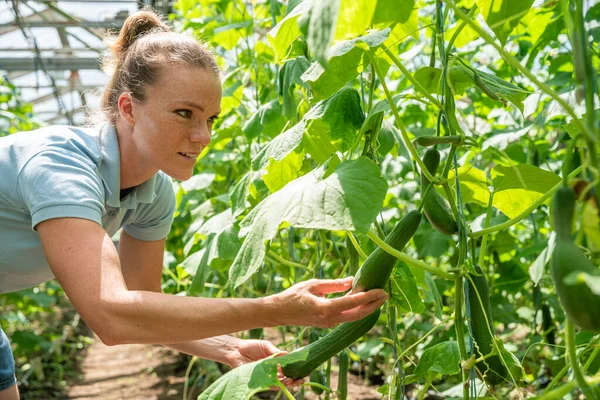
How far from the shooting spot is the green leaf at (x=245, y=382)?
1232 millimetres

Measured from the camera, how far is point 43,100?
11219 mm

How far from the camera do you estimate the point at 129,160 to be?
6.30ft

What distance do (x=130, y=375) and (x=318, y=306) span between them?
391 cm

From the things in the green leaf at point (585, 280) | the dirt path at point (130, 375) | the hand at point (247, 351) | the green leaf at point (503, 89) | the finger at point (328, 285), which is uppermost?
the green leaf at point (503, 89)

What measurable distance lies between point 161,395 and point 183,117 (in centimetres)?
271

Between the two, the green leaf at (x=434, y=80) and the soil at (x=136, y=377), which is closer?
the green leaf at (x=434, y=80)

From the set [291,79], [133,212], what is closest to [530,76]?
[291,79]

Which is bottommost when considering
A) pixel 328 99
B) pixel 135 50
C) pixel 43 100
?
pixel 328 99

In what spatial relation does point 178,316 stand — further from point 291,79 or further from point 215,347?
point 291,79

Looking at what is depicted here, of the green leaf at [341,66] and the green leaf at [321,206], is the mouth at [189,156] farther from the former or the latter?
the green leaf at [321,206]

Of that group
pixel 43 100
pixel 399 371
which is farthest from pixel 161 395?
pixel 43 100

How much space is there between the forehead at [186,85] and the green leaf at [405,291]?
613mm

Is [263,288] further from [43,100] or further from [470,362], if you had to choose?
[43,100]

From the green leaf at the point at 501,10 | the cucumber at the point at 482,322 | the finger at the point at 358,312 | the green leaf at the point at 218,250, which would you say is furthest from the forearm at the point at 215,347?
the green leaf at the point at 501,10
